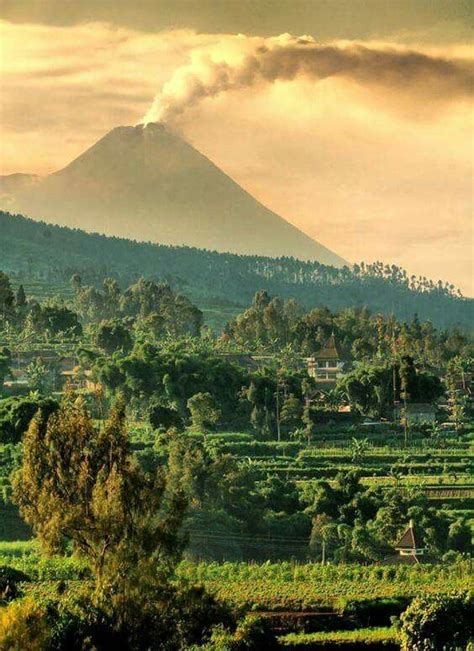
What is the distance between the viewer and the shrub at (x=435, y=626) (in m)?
31.9

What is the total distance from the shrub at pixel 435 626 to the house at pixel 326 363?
2560 inches

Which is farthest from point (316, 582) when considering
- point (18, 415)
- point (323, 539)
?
point (18, 415)

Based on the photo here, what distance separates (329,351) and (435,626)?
231ft

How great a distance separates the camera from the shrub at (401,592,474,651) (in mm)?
31906

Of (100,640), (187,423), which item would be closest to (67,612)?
(100,640)

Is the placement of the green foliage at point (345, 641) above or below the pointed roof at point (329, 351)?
below

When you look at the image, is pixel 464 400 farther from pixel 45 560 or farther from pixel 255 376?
pixel 45 560

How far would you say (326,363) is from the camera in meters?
101

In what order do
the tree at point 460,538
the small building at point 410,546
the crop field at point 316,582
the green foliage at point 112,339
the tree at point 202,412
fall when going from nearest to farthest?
the crop field at point 316,582, the small building at point 410,546, the tree at point 460,538, the tree at point 202,412, the green foliage at point 112,339

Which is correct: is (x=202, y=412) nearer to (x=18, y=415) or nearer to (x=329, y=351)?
(x=18, y=415)

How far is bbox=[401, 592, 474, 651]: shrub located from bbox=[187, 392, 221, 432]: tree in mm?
37469

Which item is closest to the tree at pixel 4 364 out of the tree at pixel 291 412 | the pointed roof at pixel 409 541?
the tree at pixel 291 412

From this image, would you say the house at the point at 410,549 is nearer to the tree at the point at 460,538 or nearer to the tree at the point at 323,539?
the tree at the point at 460,538

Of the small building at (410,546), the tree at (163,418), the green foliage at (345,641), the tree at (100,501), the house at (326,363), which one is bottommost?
the green foliage at (345,641)
